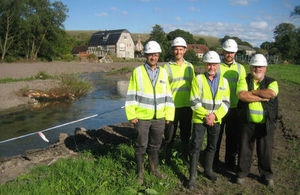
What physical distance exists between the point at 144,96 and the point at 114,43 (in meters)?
74.1

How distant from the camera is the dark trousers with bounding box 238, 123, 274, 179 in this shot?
4.19 metres

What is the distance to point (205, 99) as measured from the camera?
4078 mm

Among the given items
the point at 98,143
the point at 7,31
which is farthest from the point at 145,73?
the point at 7,31

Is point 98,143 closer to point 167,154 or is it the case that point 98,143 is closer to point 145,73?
point 167,154

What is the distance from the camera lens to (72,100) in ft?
50.2

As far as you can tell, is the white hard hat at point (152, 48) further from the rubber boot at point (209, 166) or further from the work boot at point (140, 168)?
the rubber boot at point (209, 166)

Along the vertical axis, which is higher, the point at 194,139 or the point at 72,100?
the point at 194,139

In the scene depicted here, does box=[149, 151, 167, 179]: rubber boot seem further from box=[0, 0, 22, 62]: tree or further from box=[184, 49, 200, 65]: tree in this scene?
box=[0, 0, 22, 62]: tree

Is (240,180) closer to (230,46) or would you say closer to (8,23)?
(230,46)

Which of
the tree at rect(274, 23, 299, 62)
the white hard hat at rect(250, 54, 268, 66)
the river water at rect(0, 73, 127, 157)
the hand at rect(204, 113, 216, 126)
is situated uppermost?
the tree at rect(274, 23, 299, 62)

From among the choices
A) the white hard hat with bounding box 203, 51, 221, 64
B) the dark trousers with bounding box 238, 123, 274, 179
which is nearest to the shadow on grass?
the dark trousers with bounding box 238, 123, 274, 179

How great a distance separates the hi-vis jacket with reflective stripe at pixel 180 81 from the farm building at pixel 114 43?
69219 millimetres

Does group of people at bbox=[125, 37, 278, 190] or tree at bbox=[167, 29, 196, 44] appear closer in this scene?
group of people at bbox=[125, 37, 278, 190]

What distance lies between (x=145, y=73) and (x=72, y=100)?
12.2 m
